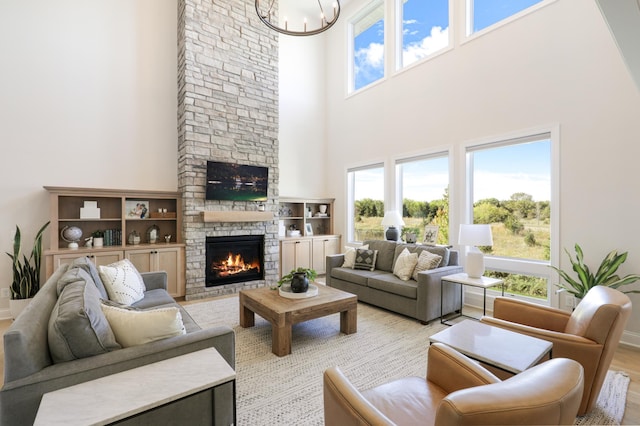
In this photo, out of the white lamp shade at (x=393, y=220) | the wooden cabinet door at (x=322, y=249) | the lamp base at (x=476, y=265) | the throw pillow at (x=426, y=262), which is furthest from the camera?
the wooden cabinet door at (x=322, y=249)

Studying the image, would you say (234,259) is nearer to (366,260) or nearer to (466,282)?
(366,260)

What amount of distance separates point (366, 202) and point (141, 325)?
17.0 ft

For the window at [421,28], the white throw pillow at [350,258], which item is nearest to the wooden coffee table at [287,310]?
the white throw pillow at [350,258]

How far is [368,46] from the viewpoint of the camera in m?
6.35

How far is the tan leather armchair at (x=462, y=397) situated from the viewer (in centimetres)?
81

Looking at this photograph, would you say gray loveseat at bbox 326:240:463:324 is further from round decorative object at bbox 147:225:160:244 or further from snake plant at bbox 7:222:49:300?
snake plant at bbox 7:222:49:300

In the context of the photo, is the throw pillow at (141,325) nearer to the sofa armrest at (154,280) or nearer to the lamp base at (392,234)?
the sofa armrest at (154,280)

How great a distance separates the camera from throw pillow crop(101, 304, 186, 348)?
1697 mm

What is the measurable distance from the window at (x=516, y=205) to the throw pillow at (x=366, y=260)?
5.36 feet

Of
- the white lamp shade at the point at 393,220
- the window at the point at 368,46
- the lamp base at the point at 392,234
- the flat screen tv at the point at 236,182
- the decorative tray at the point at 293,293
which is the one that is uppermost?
the window at the point at 368,46

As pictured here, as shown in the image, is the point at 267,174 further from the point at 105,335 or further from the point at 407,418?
the point at 407,418

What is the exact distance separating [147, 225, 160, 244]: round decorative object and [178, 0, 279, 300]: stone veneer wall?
563 mm

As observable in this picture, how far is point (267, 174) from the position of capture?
5.56m

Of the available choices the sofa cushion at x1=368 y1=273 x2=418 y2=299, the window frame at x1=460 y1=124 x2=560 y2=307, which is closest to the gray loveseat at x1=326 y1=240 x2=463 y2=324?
the sofa cushion at x1=368 y1=273 x2=418 y2=299
